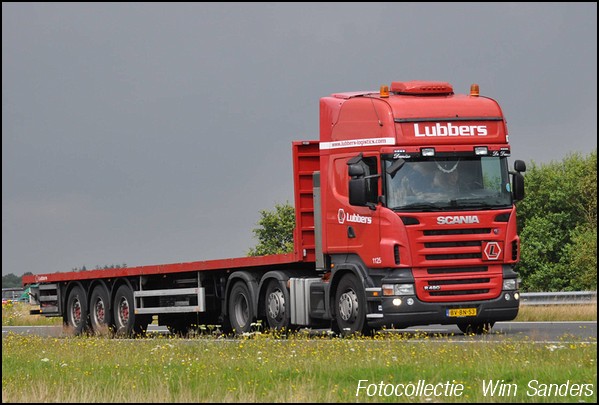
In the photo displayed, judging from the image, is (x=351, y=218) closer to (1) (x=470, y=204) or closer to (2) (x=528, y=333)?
(1) (x=470, y=204)

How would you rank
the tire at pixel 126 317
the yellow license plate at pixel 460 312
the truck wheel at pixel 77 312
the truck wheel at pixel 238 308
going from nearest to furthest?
the yellow license plate at pixel 460 312
the truck wheel at pixel 238 308
the tire at pixel 126 317
the truck wheel at pixel 77 312

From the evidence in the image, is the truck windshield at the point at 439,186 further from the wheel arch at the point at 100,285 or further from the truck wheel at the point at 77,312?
the truck wheel at the point at 77,312

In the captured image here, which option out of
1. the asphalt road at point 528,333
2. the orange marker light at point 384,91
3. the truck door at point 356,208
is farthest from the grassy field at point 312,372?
the orange marker light at point 384,91

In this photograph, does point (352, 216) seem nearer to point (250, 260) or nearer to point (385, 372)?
point (250, 260)

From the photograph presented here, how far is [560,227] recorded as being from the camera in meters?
78.6

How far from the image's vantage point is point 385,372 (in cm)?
1328

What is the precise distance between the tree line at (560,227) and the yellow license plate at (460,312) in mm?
50002

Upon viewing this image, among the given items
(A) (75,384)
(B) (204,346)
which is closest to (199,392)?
(A) (75,384)

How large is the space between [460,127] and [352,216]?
219cm

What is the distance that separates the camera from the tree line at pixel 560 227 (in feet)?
239

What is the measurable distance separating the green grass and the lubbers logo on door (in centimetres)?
243

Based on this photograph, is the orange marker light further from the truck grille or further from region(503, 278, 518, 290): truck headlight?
region(503, 278, 518, 290): truck headlight

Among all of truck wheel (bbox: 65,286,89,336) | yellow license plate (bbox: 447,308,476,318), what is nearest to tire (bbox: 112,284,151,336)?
truck wheel (bbox: 65,286,89,336)

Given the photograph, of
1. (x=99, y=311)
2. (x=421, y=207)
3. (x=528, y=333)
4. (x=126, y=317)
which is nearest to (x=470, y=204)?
(x=421, y=207)
